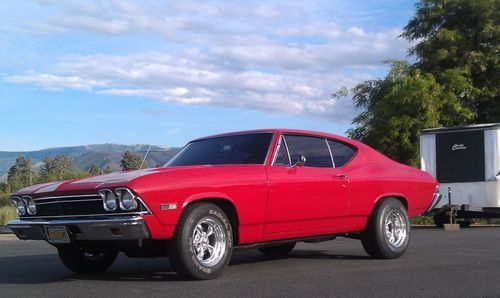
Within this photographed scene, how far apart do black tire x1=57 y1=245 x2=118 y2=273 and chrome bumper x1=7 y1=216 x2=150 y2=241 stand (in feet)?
2.49

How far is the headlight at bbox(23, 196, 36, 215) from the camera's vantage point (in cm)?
663

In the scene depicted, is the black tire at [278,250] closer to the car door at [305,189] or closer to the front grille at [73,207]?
the car door at [305,189]

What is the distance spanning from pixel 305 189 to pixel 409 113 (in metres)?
17.8

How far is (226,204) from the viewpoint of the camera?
659cm

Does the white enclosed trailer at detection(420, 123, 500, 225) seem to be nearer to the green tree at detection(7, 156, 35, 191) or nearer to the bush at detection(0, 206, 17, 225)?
the bush at detection(0, 206, 17, 225)

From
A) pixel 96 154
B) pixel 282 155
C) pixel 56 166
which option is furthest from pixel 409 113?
→ pixel 282 155

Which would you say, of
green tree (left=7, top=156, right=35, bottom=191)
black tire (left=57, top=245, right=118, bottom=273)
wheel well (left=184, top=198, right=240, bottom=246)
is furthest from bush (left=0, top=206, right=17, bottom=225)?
wheel well (left=184, top=198, right=240, bottom=246)

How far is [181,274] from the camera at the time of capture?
245 inches

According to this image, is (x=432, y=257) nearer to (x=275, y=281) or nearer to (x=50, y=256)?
(x=275, y=281)

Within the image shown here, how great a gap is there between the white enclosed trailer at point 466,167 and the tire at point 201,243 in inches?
387

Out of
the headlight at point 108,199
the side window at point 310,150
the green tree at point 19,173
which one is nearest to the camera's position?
the headlight at point 108,199

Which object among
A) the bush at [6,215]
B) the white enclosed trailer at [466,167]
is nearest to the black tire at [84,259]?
the white enclosed trailer at [466,167]

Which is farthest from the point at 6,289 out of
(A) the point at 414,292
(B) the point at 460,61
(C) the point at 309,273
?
(B) the point at 460,61

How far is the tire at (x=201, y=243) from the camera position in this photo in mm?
6094
